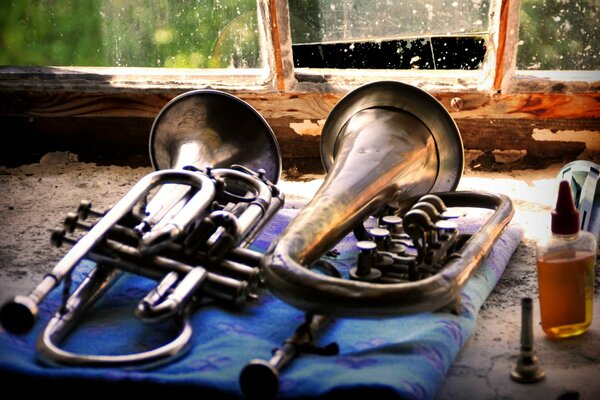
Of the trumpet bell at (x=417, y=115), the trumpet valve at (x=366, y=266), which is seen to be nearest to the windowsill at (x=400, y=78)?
the trumpet bell at (x=417, y=115)

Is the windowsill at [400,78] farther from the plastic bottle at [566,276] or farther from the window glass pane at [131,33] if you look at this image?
the plastic bottle at [566,276]

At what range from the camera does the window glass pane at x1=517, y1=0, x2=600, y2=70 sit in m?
2.24

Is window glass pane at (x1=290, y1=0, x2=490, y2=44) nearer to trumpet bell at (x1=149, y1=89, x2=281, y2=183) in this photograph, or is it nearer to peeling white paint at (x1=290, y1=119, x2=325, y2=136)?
peeling white paint at (x1=290, y1=119, x2=325, y2=136)

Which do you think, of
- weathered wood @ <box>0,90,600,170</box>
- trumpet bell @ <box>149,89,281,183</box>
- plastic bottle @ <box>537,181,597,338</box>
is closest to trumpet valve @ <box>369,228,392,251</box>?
plastic bottle @ <box>537,181,597,338</box>

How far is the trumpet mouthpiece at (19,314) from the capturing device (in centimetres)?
131

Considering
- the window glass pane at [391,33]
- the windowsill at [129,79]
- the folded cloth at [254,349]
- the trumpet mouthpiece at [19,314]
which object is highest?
the window glass pane at [391,33]

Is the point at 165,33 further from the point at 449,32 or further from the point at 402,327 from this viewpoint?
the point at 402,327

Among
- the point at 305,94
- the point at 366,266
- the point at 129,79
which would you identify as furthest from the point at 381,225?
the point at 129,79

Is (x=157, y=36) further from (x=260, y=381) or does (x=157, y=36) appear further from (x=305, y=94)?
(x=260, y=381)

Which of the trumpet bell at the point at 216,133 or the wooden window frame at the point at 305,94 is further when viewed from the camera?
the wooden window frame at the point at 305,94

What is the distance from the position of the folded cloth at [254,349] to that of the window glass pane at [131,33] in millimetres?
1094

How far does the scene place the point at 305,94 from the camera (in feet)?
8.01

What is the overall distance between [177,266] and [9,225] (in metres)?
0.80

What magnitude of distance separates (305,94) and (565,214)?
1.21 metres
